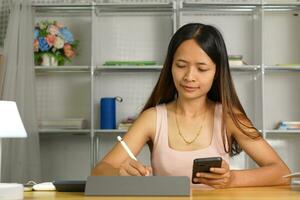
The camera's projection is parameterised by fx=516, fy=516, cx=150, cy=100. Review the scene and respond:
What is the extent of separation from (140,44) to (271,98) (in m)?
1.12

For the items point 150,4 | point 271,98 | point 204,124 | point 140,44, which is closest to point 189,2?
point 150,4

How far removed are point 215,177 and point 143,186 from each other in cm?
29

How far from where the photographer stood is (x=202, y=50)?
1779 millimetres

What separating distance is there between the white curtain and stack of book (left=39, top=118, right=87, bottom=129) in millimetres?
160

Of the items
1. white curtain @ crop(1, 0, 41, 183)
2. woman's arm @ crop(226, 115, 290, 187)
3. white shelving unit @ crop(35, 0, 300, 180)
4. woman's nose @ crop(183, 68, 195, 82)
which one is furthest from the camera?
white shelving unit @ crop(35, 0, 300, 180)

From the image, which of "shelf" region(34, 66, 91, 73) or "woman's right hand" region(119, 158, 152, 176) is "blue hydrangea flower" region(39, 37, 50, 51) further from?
"woman's right hand" region(119, 158, 152, 176)

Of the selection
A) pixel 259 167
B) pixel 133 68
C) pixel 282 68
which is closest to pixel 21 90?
pixel 133 68

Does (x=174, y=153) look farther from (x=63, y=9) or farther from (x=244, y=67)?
(x=63, y=9)

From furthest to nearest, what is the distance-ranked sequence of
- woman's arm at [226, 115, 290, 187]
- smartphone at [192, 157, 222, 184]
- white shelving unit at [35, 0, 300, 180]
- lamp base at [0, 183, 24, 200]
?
white shelving unit at [35, 0, 300, 180] → woman's arm at [226, 115, 290, 187] → smartphone at [192, 157, 222, 184] → lamp base at [0, 183, 24, 200]

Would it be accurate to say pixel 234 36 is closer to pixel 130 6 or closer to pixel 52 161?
pixel 130 6

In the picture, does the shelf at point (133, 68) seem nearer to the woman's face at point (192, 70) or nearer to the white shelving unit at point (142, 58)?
the white shelving unit at point (142, 58)

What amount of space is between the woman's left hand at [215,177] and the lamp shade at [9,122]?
0.50 m

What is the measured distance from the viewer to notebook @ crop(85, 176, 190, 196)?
4.05ft

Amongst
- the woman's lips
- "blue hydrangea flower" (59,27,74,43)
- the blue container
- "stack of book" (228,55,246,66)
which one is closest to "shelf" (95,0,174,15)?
"blue hydrangea flower" (59,27,74,43)
